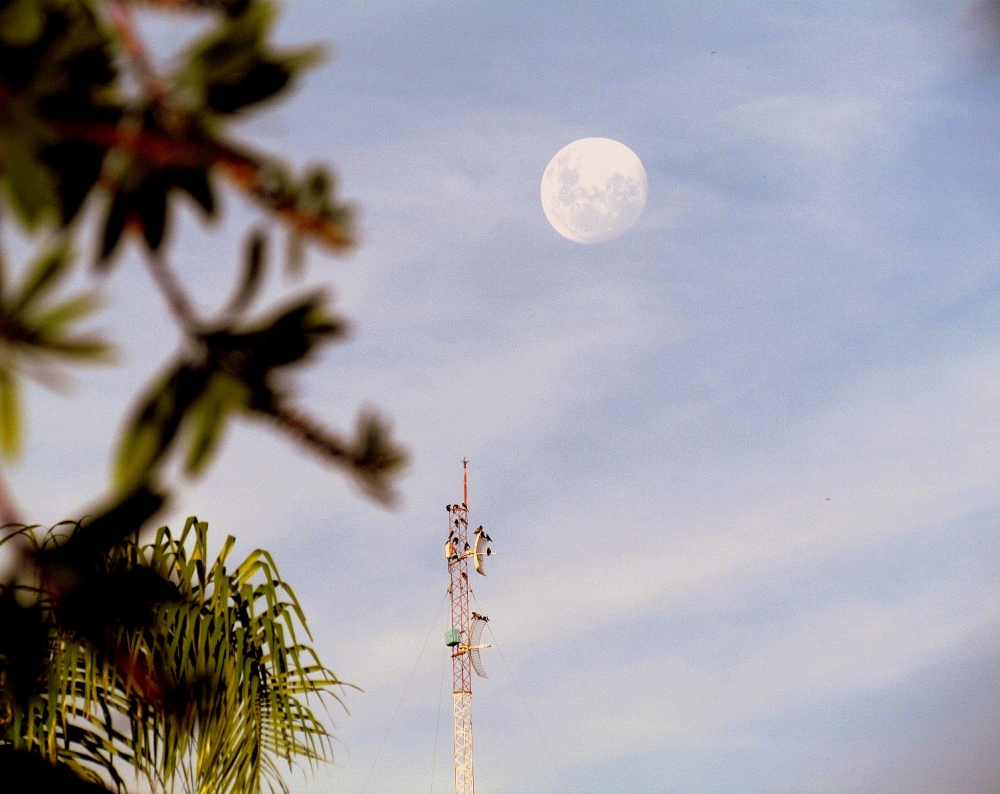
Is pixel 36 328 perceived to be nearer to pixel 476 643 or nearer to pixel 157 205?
pixel 157 205

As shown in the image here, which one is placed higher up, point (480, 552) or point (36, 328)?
point (480, 552)

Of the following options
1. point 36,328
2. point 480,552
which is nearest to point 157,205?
point 36,328

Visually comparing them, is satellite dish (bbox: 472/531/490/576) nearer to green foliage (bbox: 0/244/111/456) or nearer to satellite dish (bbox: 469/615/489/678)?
satellite dish (bbox: 469/615/489/678)

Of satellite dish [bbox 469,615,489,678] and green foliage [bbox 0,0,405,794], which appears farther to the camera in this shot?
satellite dish [bbox 469,615,489,678]

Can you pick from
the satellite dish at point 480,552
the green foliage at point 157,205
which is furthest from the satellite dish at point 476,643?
the green foliage at point 157,205

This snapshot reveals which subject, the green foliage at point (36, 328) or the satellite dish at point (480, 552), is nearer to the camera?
the green foliage at point (36, 328)

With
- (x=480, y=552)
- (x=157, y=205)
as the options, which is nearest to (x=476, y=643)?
(x=480, y=552)

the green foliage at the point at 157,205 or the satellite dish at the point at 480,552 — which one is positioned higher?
the satellite dish at the point at 480,552

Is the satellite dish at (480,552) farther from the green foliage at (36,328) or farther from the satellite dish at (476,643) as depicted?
the green foliage at (36,328)

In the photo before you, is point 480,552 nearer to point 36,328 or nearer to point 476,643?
point 476,643

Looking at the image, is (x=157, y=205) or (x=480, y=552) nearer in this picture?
(x=157, y=205)

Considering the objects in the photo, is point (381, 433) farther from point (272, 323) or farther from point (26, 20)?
point (26, 20)

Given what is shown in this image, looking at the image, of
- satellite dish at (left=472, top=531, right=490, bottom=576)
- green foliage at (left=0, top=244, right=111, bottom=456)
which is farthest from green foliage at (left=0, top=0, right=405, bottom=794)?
satellite dish at (left=472, top=531, right=490, bottom=576)

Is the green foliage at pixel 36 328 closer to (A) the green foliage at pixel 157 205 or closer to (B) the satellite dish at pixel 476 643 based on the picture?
(A) the green foliage at pixel 157 205
